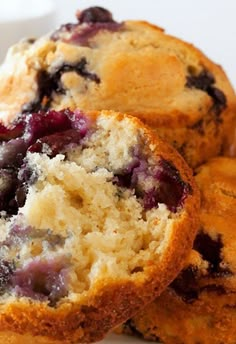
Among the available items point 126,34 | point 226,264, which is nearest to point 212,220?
point 226,264

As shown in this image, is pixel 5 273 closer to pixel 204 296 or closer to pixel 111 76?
pixel 204 296

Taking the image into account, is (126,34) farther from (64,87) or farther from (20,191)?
(20,191)

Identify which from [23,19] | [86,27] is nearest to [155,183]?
[86,27]

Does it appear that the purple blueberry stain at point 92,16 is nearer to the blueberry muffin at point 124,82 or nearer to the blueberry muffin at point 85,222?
the blueberry muffin at point 124,82

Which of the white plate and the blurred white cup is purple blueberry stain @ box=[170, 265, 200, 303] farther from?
→ the blurred white cup

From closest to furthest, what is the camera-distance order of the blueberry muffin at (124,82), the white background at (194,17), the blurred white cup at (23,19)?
1. the blueberry muffin at (124,82)
2. the blurred white cup at (23,19)
3. the white background at (194,17)

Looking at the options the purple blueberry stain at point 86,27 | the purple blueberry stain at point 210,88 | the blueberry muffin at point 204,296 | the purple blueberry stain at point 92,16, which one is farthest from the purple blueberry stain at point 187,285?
the purple blueberry stain at point 92,16
